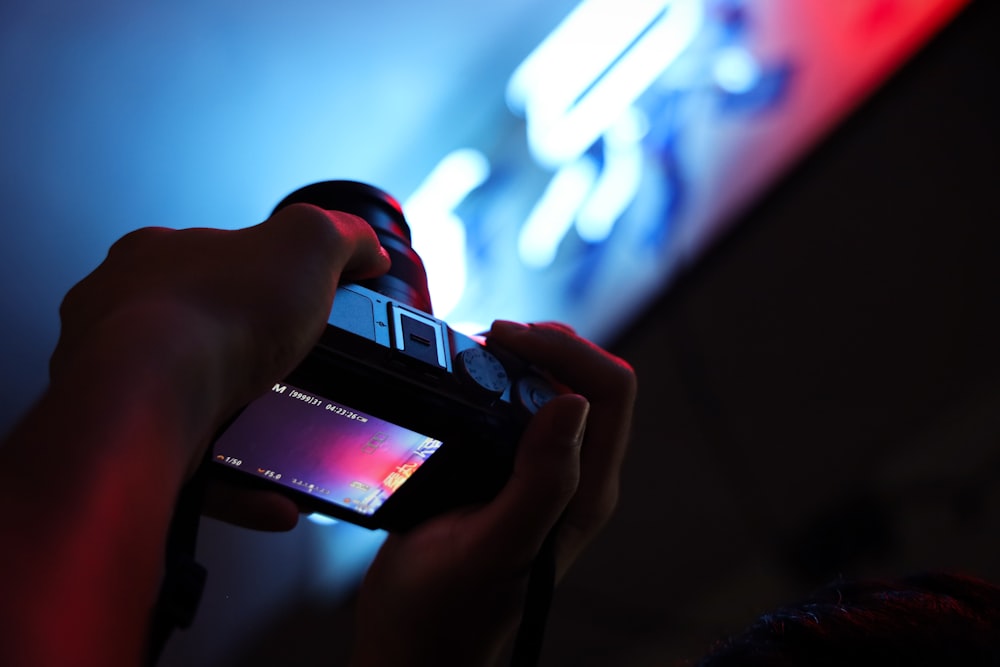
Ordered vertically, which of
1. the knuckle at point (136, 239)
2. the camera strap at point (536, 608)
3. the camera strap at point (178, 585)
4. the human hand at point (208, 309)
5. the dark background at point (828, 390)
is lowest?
the dark background at point (828, 390)

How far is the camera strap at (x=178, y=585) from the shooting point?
1.06ft

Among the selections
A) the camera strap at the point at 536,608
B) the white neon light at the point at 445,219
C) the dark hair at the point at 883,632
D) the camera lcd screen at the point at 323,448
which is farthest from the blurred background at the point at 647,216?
the dark hair at the point at 883,632

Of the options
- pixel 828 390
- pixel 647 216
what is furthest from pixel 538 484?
pixel 828 390

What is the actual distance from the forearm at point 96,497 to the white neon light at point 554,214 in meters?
0.68

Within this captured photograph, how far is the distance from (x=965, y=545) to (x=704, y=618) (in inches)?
18.0

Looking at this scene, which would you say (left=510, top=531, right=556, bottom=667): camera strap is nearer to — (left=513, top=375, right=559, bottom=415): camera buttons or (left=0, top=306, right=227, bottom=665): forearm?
(left=513, top=375, right=559, bottom=415): camera buttons

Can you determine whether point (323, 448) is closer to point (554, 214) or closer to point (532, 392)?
point (532, 392)

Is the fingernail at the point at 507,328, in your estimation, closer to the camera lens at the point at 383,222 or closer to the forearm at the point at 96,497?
the camera lens at the point at 383,222

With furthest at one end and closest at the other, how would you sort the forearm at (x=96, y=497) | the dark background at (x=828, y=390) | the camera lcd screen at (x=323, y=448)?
the dark background at (x=828, y=390) < the camera lcd screen at (x=323, y=448) < the forearm at (x=96, y=497)

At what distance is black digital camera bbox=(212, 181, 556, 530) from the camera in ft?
1.58

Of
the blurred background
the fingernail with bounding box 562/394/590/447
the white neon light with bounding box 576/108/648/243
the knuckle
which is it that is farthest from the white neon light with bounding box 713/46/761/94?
the knuckle

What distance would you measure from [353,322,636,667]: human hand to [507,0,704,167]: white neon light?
1.18ft

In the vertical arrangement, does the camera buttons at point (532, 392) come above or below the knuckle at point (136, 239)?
below

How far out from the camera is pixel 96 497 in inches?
10.7
